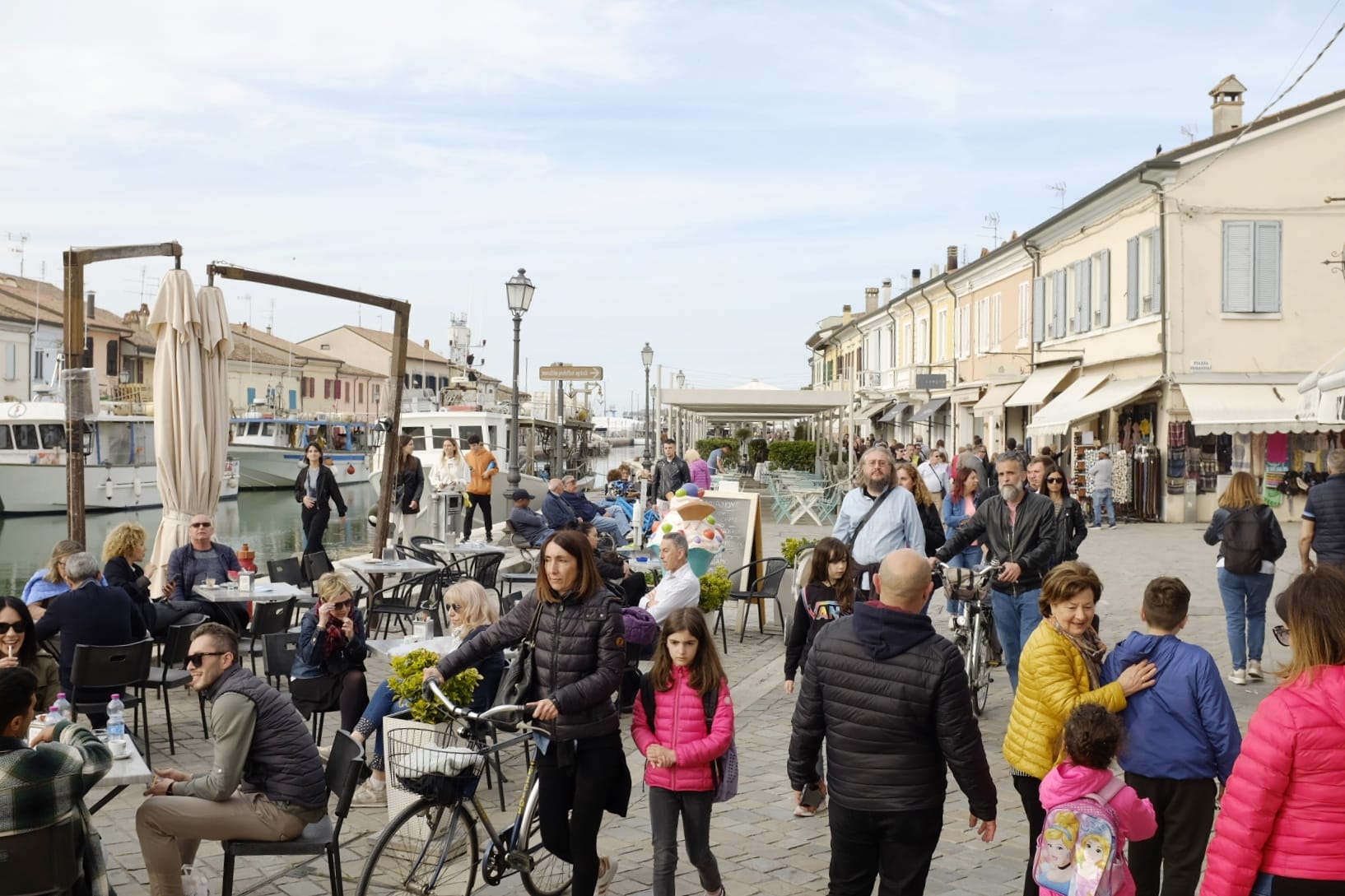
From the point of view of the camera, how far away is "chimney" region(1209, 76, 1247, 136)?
2630cm

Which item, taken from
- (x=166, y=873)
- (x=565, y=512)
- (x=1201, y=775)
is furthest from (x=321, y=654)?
(x=565, y=512)

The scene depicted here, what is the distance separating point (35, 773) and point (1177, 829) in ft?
11.9

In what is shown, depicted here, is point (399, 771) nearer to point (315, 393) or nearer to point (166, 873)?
point (166, 873)

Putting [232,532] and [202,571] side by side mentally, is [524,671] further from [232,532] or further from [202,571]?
[232,532]

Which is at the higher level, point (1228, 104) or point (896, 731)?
point (1228, 104)

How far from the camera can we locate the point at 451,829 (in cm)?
456

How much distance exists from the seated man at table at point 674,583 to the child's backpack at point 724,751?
2.91 meters

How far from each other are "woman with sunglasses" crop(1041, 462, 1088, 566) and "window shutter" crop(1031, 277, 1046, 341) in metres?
22.5

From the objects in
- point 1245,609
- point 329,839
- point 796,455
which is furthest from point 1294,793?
point 796,455

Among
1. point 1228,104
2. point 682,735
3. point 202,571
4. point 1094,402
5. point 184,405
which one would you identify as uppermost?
point 1228,104

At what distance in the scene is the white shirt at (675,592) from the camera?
779cm

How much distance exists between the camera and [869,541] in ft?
25.1

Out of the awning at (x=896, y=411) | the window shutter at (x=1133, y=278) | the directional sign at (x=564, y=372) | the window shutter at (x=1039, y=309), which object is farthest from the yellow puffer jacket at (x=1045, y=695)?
the awning at (x=896, y=411)

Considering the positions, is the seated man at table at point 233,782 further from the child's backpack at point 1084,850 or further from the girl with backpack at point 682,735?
the child's backpack at point 1084,850
